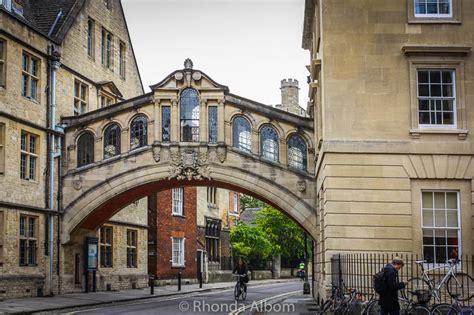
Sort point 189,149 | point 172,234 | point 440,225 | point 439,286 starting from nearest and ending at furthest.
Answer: point 439,286, point 440,225, point 189,149, point 172,234

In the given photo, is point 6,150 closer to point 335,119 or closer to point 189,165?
point 189,165

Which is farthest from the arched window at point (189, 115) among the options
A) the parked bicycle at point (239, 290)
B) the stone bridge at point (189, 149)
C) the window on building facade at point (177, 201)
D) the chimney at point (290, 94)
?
the chimney at point (290, 94)

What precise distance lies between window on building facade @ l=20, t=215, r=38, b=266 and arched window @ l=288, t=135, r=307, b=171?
9784 millimetres

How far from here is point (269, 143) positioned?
3081 cm

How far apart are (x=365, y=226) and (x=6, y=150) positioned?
43.4ft

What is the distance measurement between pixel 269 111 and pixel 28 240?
32.8 ft

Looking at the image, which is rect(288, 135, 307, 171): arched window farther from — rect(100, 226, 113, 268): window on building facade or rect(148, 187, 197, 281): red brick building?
rect(148, 187, 197, 281): red brick building

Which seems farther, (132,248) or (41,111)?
(132,248)

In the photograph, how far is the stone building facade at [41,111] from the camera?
91.9ft

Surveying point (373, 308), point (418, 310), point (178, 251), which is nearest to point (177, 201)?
point (178, 251)

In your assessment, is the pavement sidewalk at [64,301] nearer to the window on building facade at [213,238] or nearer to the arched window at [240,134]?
the arched window at [240,134]

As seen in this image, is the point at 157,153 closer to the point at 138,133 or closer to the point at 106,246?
the point at 138,133

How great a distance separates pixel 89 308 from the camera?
2594cm

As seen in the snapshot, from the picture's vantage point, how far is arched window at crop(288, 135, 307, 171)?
30.6 metres
